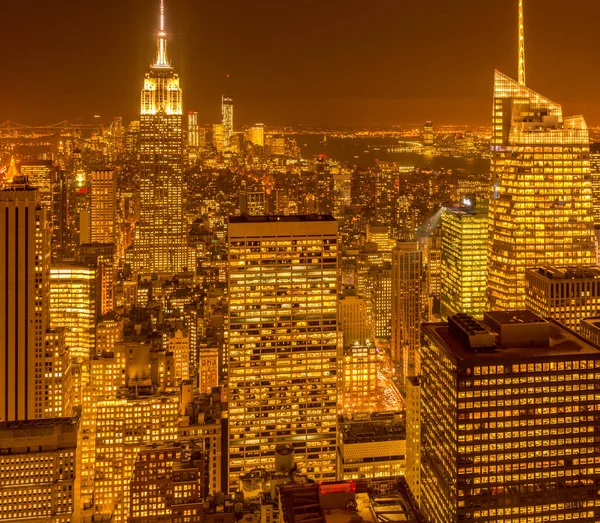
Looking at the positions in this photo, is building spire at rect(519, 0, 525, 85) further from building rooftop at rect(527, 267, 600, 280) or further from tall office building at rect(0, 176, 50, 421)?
tall office building at rect(0, 176, 50, 421)

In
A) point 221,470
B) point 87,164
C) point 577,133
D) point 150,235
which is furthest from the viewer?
point 150,235

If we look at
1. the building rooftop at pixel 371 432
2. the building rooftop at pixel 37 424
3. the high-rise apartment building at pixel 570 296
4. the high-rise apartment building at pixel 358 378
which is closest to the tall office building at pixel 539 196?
the high-rise apartment building at pixel 570 296

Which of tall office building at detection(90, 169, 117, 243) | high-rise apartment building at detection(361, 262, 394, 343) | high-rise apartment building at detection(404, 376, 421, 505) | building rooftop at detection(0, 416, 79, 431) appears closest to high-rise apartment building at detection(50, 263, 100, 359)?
building rooftop at detection(0, 416, 79, 431)

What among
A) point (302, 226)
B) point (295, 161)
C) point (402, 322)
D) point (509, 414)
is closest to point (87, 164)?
point (295, 161)

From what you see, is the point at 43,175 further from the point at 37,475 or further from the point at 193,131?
the point at 37,475

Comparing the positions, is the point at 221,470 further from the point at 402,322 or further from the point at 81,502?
the point at 402,322

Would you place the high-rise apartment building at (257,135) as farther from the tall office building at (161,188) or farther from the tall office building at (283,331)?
the tall office building at (161,188)

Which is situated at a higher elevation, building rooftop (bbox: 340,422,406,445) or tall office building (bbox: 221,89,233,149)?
tall office building (bbox: 221,89,233,149)
